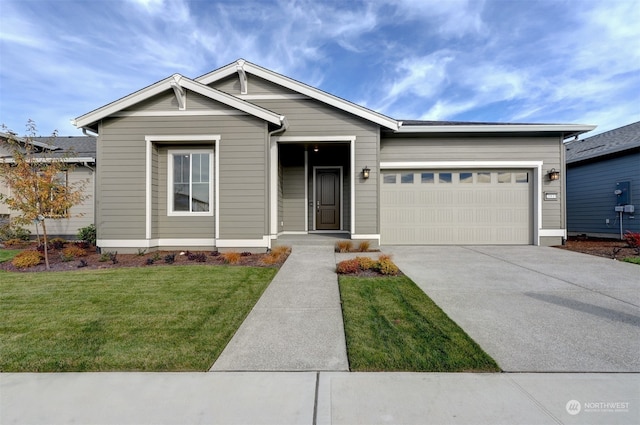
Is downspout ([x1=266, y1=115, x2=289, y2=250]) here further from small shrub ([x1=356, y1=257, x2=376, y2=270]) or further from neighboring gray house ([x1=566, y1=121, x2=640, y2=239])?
neighboring gray house ([x1=566, y1=121, x2=640, y2=239])

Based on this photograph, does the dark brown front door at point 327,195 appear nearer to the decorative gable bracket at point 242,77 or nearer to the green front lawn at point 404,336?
the decorative gable bracket at point 242,77

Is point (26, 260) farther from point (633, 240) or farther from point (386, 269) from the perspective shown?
point (633, 240)

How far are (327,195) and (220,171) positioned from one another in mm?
4014

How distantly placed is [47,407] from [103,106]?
7761 millimetres

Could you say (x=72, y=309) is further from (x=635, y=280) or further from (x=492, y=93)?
(x=492, y=93)

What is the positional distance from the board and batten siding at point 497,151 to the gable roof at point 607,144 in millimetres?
3549

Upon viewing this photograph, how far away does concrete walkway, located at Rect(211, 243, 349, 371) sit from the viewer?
264 cm

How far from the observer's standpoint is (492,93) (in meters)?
14.4

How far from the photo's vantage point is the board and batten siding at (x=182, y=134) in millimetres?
7734

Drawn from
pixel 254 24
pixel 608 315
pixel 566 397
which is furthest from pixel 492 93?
pixel 566 397

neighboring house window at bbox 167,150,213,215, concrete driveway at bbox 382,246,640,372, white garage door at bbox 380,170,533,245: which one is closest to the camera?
concrete driveway at bbox 382,246,640,372

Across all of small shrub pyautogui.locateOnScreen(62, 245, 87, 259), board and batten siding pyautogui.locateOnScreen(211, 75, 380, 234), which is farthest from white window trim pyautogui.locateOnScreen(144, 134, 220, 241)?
board and batten siding pyautogui.locateOnScreen(211, 75, 380, 234)

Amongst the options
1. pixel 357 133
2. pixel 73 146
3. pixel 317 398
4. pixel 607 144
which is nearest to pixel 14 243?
pixel 73 146

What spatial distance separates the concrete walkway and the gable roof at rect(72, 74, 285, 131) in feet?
14.7
